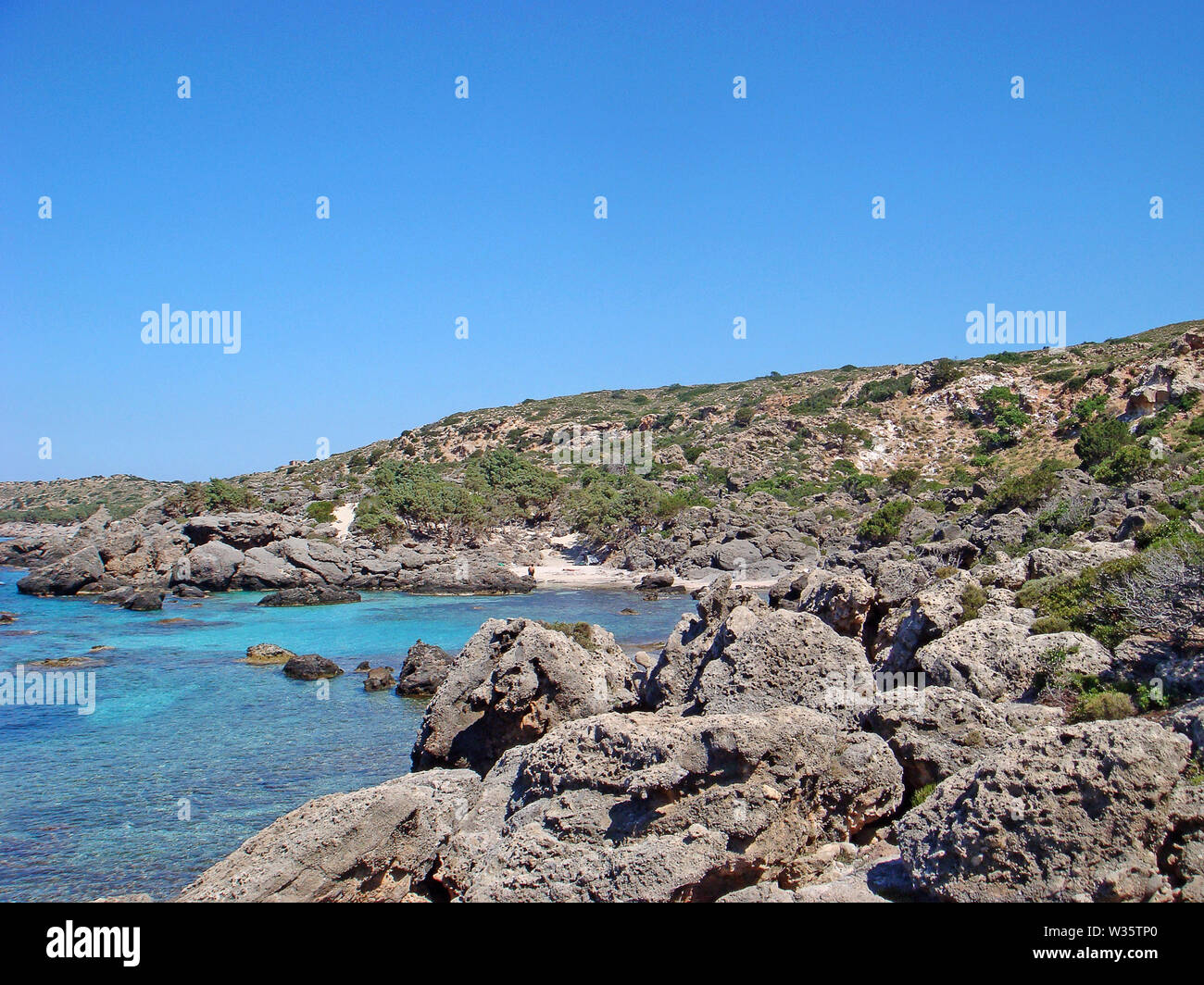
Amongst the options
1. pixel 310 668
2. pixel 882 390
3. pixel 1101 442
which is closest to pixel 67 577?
pixel 310 668

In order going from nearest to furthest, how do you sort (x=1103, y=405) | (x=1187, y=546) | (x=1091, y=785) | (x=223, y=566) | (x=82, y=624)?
(x=1091, y=785), (x=1187, y=546), (x=82, y=624), (x=223, y=566), (x=1103, y=405)

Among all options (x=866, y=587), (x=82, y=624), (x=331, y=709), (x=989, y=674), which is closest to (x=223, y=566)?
(x=82, y=624)

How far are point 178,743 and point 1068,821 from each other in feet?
60.2

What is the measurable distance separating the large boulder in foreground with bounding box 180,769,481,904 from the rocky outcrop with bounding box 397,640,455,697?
14.9 metres

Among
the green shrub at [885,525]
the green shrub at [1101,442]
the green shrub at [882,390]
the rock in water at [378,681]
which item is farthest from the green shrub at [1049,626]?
the green shrub at [882,390]

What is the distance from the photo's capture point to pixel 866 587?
578 inches

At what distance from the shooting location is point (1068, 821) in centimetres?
605

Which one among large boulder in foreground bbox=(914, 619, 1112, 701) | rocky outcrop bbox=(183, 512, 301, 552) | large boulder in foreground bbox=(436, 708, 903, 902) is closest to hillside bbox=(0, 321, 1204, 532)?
rocky outcrop bbox=(183, 512, 301, 552)

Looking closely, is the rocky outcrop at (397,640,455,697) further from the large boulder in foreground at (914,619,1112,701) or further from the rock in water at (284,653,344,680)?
the large boulder in foreground at (914,619,1112,701)

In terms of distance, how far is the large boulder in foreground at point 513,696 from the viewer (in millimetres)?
13281

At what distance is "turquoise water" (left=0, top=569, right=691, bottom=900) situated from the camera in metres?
12.9
